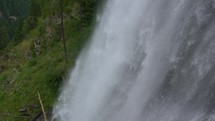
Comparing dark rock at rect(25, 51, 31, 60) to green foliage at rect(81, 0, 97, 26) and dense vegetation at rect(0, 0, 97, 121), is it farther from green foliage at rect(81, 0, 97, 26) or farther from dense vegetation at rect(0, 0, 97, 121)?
green foliage at rect(81, 0, 97, 26)

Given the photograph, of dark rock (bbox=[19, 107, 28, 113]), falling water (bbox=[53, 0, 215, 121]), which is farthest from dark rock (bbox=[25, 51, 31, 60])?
falling water (bbox=[53, 0, 215, 121])

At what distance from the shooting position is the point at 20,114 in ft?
107

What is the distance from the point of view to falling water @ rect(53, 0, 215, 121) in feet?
69.5

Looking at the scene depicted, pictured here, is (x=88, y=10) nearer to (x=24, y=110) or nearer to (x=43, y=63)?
(x=43, y=63)

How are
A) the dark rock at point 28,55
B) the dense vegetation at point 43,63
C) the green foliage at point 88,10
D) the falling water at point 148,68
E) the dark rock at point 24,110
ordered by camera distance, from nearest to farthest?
1. the falling water at point 148,68
2. the dark rock at point 24,110
3. the dense vegetation at point 43,63
4. the green foliage at point 88,10
5. the dark rock at point 28,55

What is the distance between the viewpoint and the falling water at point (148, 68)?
69.5ft

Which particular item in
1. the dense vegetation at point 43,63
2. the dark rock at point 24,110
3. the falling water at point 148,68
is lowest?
the falling water at point 148,68

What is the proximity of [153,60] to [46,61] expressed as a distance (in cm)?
1852

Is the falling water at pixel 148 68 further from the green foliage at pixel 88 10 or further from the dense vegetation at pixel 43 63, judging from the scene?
the green foliage at pixel 88 10

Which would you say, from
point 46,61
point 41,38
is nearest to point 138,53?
point 46,61

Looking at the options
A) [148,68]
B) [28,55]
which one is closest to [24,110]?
[148,68]

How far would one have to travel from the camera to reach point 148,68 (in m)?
24.6

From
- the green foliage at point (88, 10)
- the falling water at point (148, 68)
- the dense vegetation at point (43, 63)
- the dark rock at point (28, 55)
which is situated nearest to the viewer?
the falling water at point (148, 68)

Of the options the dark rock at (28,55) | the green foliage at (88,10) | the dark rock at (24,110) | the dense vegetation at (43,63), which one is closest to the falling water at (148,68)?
the dense vegetation at (43,63)
